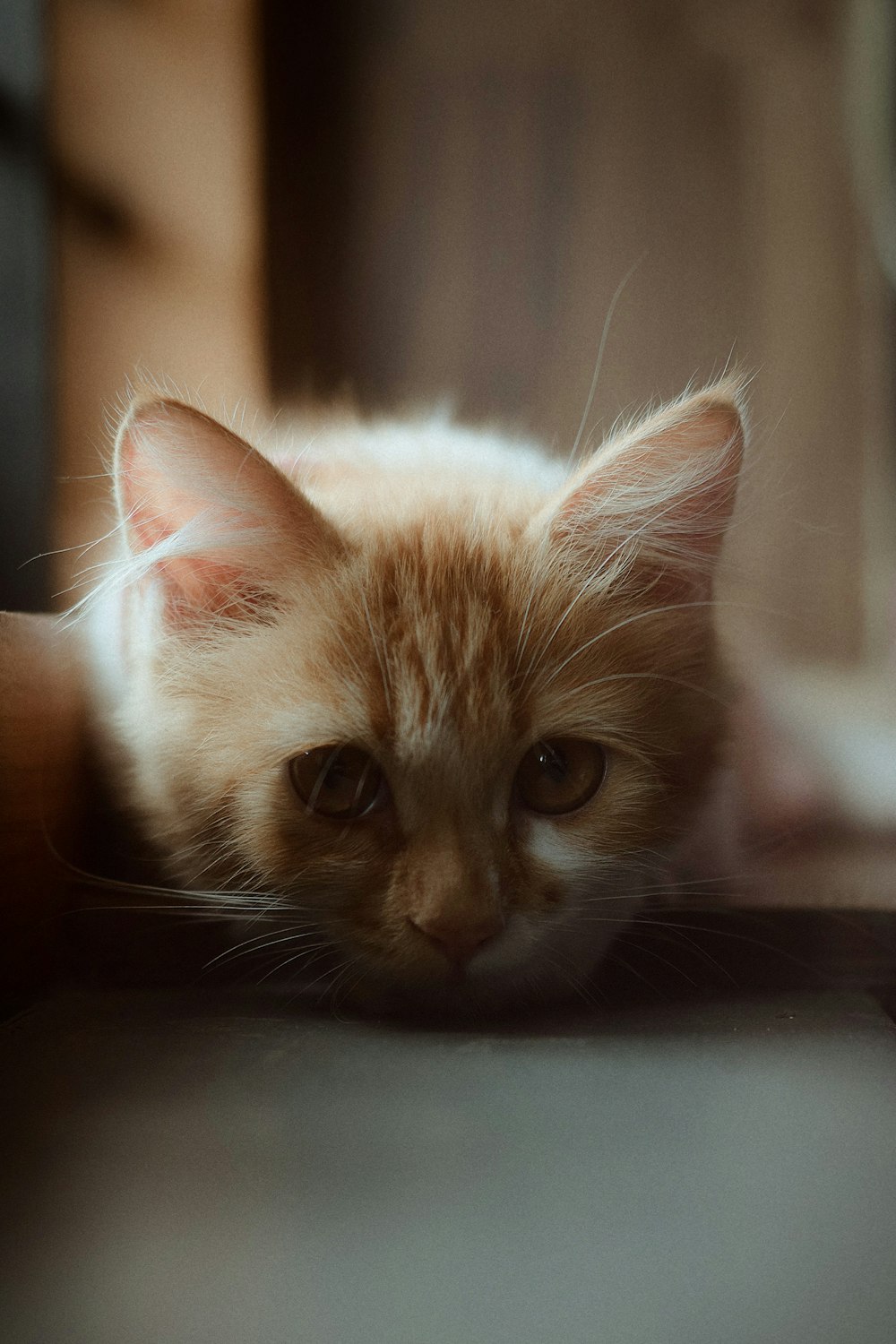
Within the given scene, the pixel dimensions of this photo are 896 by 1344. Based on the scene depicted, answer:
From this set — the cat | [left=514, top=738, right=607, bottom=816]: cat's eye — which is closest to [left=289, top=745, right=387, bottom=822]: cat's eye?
the cat

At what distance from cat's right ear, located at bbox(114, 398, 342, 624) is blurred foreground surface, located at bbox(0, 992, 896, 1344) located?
338 millimetres

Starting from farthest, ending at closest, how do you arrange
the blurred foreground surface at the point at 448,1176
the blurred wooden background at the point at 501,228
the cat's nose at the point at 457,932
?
the blurred wooden background at the point at 501,228 → the cat's nose at the point at 457,932 → the blurred foreground surface at the point at 448,1176

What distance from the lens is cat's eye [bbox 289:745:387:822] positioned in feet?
2.51

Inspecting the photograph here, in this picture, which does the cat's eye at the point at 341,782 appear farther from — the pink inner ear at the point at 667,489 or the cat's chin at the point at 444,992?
the pink inner ear at the point at 667,489

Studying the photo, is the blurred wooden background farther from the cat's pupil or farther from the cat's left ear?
the cat's pupil

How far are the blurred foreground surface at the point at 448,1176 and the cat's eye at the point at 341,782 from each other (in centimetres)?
17

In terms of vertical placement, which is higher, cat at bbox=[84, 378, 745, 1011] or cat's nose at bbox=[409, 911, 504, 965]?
cat at bbox=[84, 378, 745, 1011]

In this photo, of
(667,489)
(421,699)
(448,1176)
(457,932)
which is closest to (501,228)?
(667,489)

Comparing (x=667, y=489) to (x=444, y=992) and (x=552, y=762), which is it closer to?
(x=552, y=762)

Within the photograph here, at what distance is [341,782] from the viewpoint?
769 millimetres

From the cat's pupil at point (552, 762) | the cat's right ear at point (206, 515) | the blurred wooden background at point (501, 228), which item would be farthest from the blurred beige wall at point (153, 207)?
the cat's pupil at point (552, 762)

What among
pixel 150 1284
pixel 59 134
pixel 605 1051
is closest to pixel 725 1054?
pixel 605 1051

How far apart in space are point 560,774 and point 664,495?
24 cm

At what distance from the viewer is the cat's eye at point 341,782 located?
77cm
